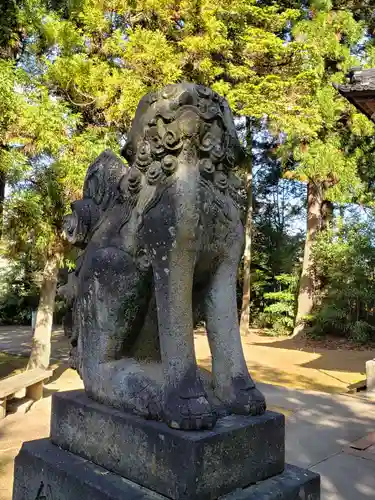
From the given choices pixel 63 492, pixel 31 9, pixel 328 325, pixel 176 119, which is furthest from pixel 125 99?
pixel 328 325

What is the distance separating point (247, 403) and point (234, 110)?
10.0 meters

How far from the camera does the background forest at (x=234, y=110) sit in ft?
23.2

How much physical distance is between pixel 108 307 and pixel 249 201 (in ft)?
46.7

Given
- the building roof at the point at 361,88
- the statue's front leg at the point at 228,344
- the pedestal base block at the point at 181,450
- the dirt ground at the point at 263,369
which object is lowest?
the dirt ground at the point at 263,369

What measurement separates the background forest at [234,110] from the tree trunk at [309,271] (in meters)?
0.04

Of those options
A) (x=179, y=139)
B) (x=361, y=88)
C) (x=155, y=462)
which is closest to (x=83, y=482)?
(x=155, y=462)

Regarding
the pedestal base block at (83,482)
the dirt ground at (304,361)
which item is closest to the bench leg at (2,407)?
the pedestal base block at (83,482)

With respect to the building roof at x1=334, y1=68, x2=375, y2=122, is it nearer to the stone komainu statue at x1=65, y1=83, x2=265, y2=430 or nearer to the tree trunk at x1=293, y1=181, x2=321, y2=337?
the stone komainu statue at x1=65, y1=83, x2=265, y2=430

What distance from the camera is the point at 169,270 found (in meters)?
1.81

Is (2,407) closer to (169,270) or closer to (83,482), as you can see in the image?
(83,482)

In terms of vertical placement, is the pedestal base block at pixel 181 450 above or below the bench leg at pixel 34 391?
above

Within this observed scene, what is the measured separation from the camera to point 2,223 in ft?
22.1

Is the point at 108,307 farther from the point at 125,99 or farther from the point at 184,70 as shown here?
the point at 184,70

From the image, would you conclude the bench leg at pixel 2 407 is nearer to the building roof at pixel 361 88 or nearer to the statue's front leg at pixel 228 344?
the statue's front leg at pixel 228 344
